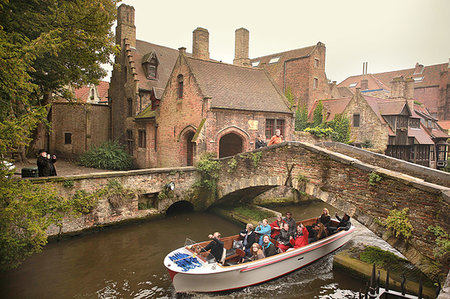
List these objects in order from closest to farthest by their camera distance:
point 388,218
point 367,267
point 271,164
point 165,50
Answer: point 388,218
point 367,267
point 271,164
point 165,50

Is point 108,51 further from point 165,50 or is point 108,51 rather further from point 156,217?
point 165,50

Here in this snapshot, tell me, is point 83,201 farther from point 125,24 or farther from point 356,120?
point 356,120

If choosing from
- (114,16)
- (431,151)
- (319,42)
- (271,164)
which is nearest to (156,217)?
(271,164)

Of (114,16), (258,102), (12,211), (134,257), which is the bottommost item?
(134,257)

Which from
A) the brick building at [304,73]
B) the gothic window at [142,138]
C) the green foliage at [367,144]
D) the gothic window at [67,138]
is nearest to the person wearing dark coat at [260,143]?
the gothic window at [142,138]

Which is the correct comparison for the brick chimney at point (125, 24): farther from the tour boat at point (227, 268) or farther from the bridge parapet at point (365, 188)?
the tour boat at point (227, 268)

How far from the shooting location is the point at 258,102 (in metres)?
18.0

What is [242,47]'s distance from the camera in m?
23.8

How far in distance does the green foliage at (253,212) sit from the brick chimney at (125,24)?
16518 millimetres

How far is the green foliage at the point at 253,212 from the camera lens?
14.3 m

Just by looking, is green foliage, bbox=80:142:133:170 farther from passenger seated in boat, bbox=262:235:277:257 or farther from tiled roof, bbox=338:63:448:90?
tiled roof, bbox=338:63:448:90

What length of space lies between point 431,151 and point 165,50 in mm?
28656

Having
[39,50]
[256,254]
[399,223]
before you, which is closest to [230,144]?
[256,254]

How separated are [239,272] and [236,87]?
12193mm
